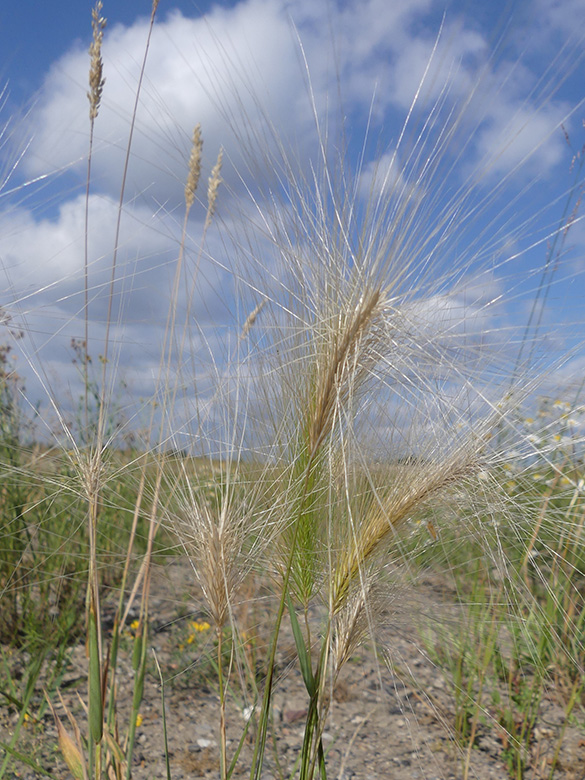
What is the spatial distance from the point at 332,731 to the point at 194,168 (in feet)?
6.55

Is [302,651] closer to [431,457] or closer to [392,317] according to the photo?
[431,457]

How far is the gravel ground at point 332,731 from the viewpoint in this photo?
201 cm

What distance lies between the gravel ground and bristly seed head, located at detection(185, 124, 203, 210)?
42.0 inches

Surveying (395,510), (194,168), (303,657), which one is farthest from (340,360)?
(194,168)

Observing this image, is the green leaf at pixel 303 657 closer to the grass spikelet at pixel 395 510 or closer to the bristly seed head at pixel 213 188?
the grass spikelet at pixel 395 510

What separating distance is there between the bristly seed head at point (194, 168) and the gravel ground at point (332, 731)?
42.0 inches

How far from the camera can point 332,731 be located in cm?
231

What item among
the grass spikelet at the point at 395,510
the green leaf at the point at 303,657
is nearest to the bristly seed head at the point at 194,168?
the grass spikelet at the point at 395,510

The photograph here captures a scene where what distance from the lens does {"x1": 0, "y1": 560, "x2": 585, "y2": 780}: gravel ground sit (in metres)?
2.01

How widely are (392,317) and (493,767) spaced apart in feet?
6.08

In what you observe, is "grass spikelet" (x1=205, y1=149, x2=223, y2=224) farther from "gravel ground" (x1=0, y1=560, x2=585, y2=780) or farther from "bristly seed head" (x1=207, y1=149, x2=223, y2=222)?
"gravel ground" (x1=0, y1=560, x2=585, y2=780)

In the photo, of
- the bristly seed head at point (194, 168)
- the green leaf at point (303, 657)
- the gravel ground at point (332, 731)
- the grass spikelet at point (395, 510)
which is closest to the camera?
the green leaf at point (303, 657)

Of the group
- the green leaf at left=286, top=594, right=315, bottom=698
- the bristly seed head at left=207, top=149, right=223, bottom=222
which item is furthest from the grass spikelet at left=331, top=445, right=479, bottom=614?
the bristly seed head at left=207, top=149, right=223, bottom=222

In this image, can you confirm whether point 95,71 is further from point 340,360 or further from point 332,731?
point 332,731
